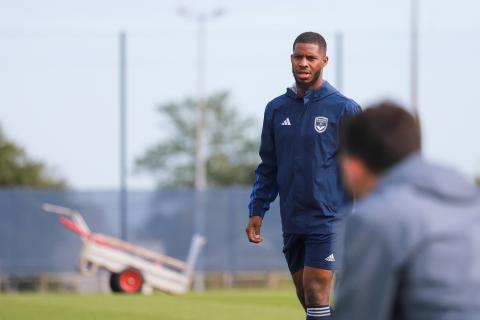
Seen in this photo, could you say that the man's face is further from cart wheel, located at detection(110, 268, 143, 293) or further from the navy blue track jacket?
cart wheel, located at detection(110, 268, 143, 293)

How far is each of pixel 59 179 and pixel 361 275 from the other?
2047 inches

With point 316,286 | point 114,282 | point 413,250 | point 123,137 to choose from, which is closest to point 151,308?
point 114,282

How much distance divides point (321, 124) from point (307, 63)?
391 millimetres

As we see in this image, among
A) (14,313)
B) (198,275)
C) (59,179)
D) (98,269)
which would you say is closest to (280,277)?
(198,275)

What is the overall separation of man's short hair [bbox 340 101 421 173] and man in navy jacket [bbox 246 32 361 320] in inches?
177

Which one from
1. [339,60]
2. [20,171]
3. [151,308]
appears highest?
[339,60]

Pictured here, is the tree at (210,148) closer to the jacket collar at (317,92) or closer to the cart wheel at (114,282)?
the cart wheel at (114,282)

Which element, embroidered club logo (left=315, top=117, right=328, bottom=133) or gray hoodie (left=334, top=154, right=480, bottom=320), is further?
embroidered club logo (left=315, top=117, right=328, bottom=133)

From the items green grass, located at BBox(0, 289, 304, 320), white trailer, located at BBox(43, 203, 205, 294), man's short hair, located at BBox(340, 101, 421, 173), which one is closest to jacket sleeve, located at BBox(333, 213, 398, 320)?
man's short hair, located at BBox(340, 101, 421, 173)

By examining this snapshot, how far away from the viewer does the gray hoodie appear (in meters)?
2.83

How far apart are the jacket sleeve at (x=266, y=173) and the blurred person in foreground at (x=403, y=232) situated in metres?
4.79

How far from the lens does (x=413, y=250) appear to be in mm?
2844

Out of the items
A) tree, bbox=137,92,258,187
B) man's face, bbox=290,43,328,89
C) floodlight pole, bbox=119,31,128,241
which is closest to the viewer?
man's face, bbox=290,43,328,89

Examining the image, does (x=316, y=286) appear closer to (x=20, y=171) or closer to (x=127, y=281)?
(x=127, y=281)
